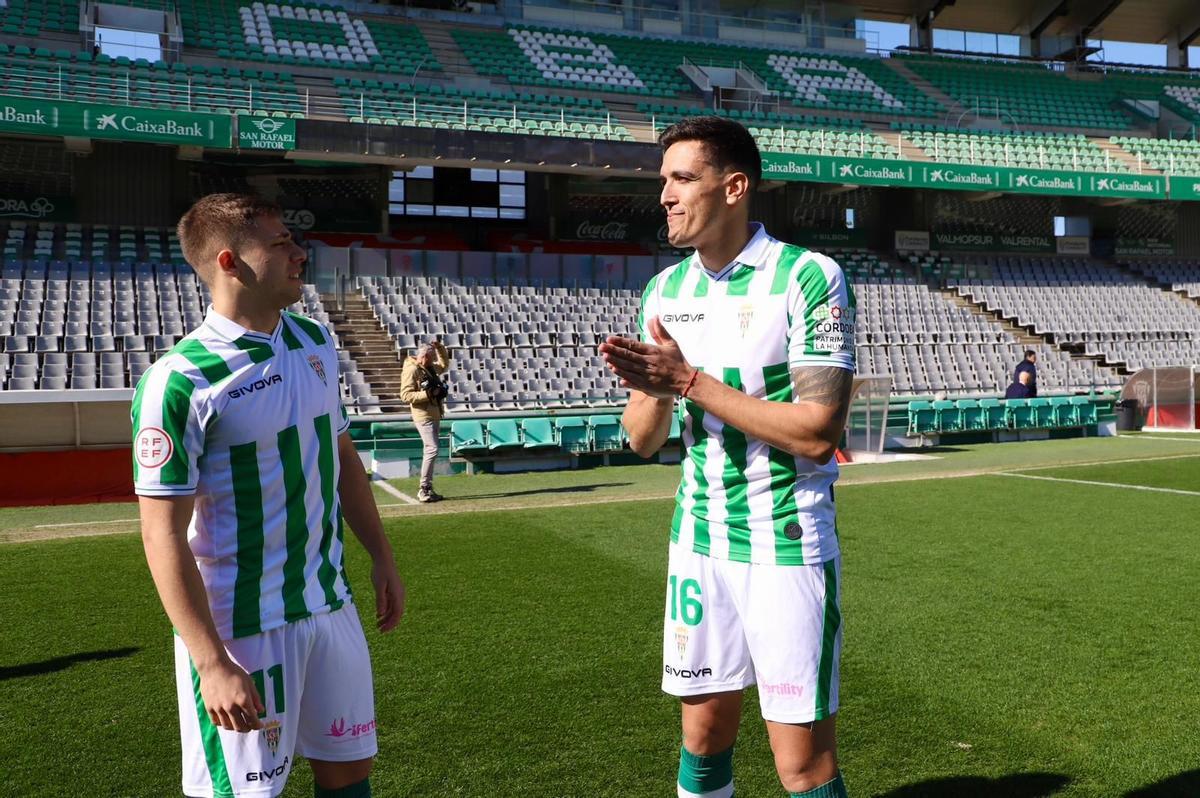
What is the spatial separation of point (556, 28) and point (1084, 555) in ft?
97.3

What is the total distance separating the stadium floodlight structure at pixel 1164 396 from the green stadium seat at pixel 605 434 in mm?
11922

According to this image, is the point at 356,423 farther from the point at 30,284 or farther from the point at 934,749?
the point at 934,749

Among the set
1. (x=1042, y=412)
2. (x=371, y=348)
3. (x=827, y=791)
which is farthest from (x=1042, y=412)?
(x=827, y=791)

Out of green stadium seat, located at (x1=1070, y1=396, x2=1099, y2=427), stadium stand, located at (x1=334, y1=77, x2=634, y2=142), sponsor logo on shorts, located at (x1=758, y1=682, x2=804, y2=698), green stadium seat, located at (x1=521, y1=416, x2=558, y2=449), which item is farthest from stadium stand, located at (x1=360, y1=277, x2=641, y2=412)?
sponsor logo on shorts, located at (x1=758, y1=682, x2=804, y2=698)

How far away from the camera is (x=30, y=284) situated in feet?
66.2

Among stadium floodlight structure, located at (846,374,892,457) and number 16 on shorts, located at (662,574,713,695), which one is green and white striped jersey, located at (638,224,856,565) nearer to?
number 16 on shorts, located at (662,574,713,695)

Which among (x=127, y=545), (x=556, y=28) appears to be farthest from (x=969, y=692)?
(x=556, y=28)

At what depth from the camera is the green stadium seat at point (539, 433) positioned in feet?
50.1

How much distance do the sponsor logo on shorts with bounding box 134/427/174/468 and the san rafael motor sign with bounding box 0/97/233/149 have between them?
22473 millimetres

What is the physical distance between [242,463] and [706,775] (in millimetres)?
1492

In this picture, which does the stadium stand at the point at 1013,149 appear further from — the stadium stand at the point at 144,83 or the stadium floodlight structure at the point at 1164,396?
the stadium stand at the point at 144,83

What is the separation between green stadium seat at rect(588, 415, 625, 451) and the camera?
15570mm

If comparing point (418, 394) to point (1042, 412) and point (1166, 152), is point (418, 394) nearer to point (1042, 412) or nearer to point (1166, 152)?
point (1042, 412)

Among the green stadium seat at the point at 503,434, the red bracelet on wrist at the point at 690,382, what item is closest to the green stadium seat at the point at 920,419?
the green stadium seat at the point at 503,434
